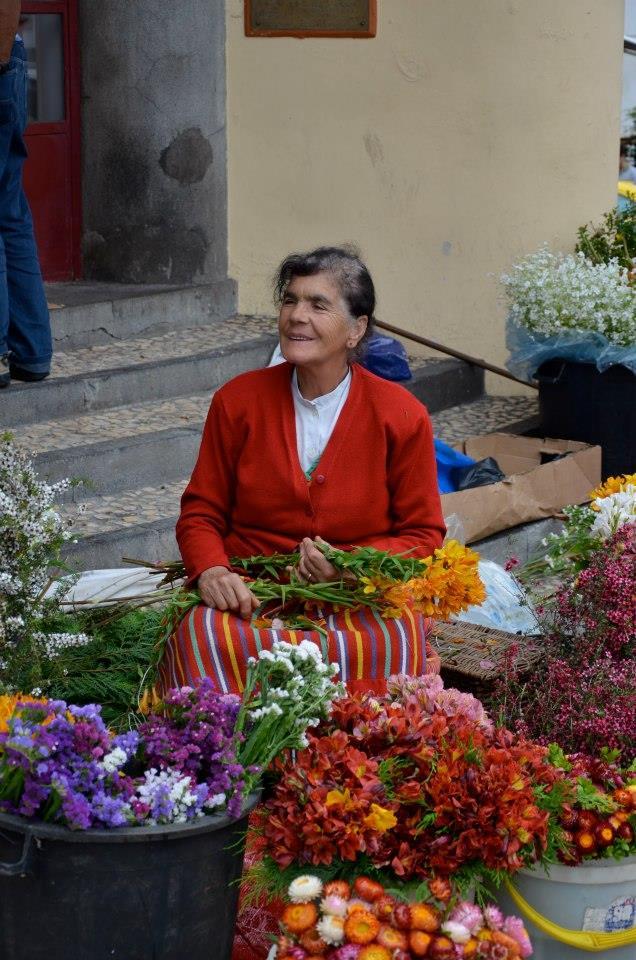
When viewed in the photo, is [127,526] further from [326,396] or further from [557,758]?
[557,758]

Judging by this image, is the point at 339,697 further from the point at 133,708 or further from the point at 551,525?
the point at 551,525

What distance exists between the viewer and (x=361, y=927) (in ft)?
8.14

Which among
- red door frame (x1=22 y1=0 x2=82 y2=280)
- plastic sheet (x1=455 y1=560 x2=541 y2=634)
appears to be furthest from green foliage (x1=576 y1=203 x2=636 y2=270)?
red door frame (x1=22 y1=0 x2=82 y2=280)

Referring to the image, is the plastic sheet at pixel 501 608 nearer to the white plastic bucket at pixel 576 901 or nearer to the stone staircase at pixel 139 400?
the stone staircase at pixel 139 400

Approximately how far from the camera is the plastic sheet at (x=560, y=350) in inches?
236

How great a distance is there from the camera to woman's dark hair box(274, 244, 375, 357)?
343 cm

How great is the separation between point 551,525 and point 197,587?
2.43 m

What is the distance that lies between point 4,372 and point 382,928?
3.74 meters

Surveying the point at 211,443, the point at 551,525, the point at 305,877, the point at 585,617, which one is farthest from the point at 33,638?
the point at 551,525

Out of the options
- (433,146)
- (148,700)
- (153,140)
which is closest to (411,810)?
(148,700)

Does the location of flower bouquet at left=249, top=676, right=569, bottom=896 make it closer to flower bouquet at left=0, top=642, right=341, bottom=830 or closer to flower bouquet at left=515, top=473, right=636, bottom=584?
flower bouquet at left=0, top=642, right=341, bottom=830

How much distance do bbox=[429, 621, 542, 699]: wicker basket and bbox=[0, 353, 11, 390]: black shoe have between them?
230 centimetres

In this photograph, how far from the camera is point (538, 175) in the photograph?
6.78 meters

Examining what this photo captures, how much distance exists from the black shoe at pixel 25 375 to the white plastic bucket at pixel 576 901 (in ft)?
11.4
